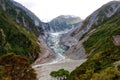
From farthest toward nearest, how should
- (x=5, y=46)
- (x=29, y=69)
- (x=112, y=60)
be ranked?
(x=5, y=46) < (x=112, y=60) < (x=29, y=69)

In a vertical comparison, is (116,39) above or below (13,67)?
above

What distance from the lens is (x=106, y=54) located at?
3971 inches

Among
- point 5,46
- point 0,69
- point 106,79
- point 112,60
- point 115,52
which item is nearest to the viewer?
point 106,79

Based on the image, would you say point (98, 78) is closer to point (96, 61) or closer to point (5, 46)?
point (96, 61)

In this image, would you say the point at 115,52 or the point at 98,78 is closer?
the point at 98,78

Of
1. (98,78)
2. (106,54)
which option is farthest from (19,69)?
(106,54)

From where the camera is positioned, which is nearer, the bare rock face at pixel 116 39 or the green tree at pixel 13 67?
the green tree at pixel 13 67

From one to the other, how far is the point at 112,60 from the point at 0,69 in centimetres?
3777

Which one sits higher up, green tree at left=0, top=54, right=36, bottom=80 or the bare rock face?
the bare rock face

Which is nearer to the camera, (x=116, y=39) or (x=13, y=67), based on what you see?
(x=13, y=67)

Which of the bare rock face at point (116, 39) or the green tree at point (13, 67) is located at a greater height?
the bare rock face at point (116, 39)

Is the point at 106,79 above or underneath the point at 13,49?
underneath

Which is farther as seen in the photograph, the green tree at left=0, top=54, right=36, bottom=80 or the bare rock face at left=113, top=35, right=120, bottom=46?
the bare rock face at left=113, top=35, right=120, bottom=46

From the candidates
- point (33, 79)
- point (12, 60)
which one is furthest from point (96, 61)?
point (12, 60)
